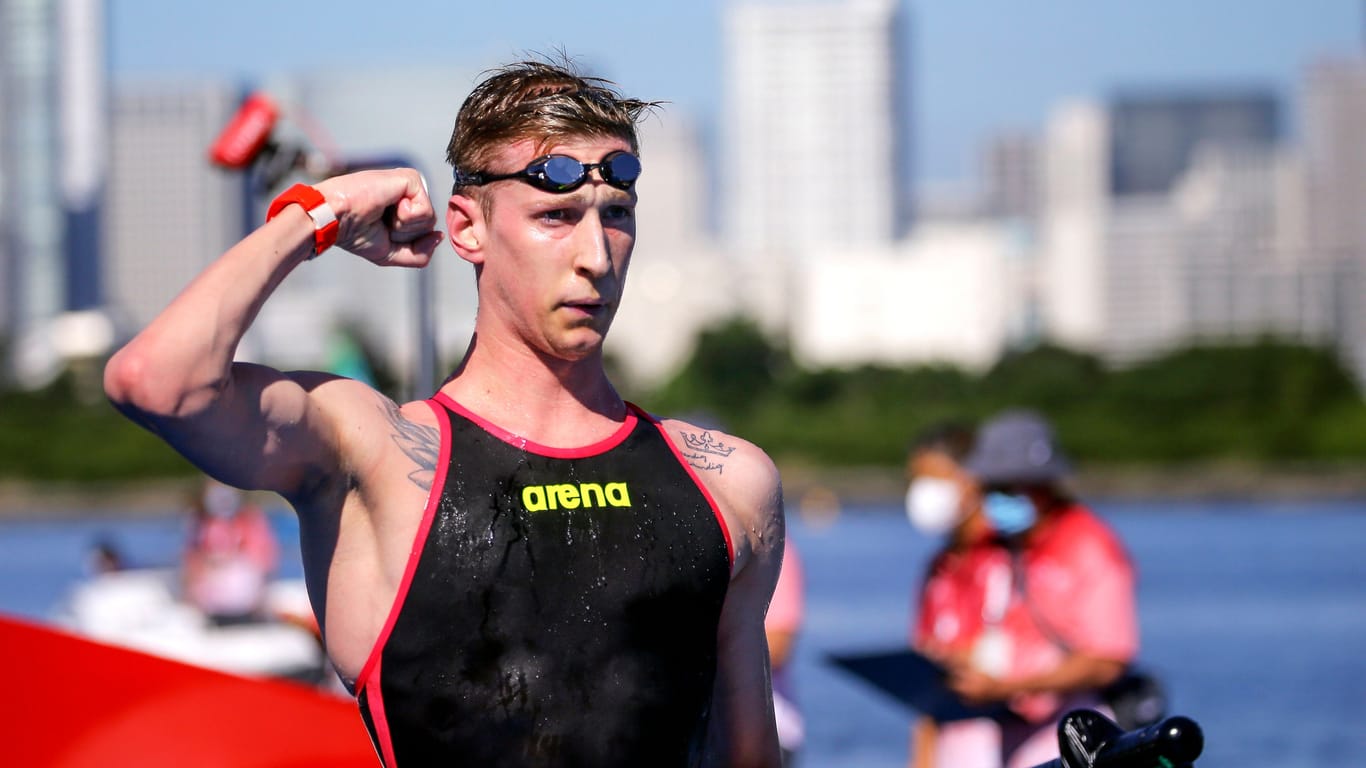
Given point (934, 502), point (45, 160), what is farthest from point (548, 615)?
point (45, 160)

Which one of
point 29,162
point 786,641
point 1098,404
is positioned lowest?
point 1098,404

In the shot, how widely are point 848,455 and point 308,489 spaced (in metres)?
85.2

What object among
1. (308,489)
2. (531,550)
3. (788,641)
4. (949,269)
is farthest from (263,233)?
(949,269)

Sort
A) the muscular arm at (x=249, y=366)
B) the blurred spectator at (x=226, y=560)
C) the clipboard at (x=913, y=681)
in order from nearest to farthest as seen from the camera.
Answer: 1. the muscular arm at (x=249, y=366)
2. the clipboard at (x=913, y=681)
3. the blurred spectator at (x=226, y=560)

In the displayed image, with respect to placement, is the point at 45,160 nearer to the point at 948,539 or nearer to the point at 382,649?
the point at 948,539

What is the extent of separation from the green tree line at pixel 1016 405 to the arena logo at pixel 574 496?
3007 inches

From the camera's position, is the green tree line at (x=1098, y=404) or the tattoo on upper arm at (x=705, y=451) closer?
the tattoo on upper arm at (x=705, y=451)

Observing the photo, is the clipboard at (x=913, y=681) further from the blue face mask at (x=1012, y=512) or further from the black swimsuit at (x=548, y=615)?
the black swimsuit at (x=548, y=615)

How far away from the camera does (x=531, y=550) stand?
2.55 m

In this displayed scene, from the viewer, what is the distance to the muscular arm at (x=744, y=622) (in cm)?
273

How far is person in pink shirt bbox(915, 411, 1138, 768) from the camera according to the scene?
19.2ft

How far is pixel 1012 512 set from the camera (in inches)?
243

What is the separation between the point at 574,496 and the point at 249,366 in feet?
1.59

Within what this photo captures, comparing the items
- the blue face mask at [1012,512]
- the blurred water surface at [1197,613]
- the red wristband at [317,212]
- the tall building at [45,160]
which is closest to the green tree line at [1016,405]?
the blurred water surface at [1197,613]
